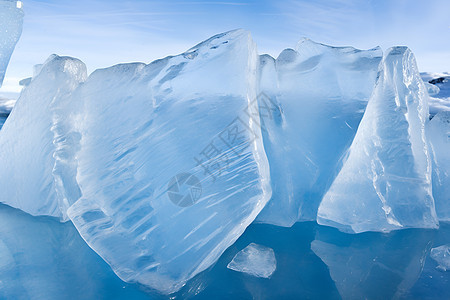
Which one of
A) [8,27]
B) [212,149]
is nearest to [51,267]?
[212,149]

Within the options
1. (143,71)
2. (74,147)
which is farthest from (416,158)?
(74,147)

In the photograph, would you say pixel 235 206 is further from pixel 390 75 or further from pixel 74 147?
pixel 390 75

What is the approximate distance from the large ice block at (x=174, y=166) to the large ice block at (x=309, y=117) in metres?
0.45

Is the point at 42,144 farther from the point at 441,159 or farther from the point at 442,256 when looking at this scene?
→ the point at 441,159

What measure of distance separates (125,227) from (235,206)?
54 cm

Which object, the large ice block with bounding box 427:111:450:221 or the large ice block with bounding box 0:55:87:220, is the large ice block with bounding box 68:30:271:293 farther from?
the large ice block with bounding box 427:111:450:221

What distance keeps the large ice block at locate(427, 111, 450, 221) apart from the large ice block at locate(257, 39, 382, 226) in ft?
2.45

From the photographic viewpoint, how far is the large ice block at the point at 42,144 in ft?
7.86

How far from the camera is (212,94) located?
1944mm

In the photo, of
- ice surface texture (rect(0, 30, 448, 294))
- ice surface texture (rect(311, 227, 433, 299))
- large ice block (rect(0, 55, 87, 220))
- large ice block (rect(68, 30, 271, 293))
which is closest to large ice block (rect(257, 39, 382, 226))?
ice surface texture (rect(0, 30, 448, 294))

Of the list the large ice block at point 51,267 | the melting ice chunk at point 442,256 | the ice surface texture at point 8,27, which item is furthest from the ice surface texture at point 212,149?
the ice surface texture at point 8,27

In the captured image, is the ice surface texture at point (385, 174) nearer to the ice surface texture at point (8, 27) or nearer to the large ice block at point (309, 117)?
the large ice block at point (309, 117)

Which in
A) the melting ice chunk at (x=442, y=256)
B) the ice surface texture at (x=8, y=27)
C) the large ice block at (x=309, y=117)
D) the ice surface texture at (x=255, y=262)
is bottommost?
the melting ice chunk at (x=442, y=256)

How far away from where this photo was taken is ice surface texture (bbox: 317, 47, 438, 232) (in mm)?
2207
